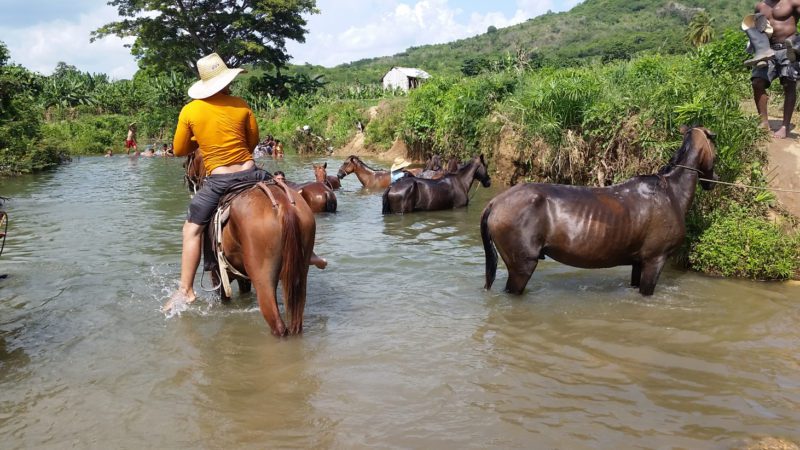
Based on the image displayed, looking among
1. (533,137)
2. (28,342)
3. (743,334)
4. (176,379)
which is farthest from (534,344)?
(533,137)

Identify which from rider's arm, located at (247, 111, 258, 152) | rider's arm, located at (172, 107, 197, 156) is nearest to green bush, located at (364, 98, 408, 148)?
rider's arm, located at (247, 111, 258, 152)

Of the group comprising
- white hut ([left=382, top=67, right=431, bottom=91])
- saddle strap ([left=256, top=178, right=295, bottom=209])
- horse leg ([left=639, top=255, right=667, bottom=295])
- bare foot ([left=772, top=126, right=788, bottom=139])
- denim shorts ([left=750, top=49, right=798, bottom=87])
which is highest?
white hut ([left=382, top=67, right=431, bottom=91])

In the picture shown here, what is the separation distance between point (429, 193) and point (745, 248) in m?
6.21

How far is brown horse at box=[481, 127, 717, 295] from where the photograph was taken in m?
6.03

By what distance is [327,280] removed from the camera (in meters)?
7.36

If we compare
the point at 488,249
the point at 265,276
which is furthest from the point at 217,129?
the point at 488,249

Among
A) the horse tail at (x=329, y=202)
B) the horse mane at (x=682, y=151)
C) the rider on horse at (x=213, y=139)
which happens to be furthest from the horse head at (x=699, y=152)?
the horse tail at (x=329, y=202)

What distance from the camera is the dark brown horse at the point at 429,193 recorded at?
11672mm

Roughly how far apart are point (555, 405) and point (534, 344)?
1102 millimetres

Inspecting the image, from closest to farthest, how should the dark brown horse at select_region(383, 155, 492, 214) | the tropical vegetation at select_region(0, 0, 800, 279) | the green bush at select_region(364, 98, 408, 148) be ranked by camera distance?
the tropical vegetation at select_region(0, 0, 800, 279), the dark brown horse at select_region(383, 155, 492, 214), the green bush at select_region(364, 98, 408, 148)

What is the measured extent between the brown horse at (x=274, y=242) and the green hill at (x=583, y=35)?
221 ft

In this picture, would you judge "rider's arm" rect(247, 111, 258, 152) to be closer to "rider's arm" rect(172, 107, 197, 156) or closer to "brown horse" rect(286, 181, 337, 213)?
"rider's arm" rect(172, 107, 197, 156)

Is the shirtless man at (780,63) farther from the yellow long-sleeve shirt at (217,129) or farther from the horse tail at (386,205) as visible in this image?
the yellow long-sleeve shirt at (217,129)

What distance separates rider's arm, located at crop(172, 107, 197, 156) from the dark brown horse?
644 cm
